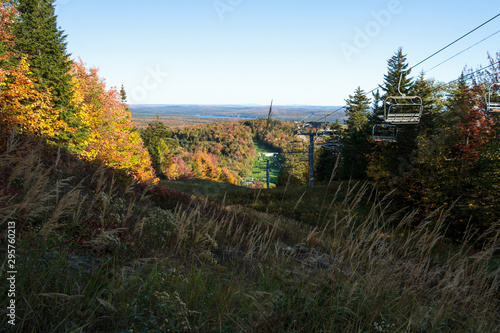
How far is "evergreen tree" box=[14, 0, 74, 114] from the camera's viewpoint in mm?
20109

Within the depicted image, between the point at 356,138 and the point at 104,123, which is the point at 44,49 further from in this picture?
the point at 356,138

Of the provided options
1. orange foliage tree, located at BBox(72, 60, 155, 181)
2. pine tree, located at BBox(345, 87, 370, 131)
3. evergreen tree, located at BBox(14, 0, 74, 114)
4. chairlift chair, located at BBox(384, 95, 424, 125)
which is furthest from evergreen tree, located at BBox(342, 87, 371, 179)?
evergreen tree, located at BBox(14, 0, 74, 114)

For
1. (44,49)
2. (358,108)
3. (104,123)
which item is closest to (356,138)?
(358,108)

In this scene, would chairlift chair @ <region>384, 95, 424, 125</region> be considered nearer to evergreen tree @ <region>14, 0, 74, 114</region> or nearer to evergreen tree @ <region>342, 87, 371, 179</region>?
evergreen tree @ <region>342, 87, 371, 179</region>

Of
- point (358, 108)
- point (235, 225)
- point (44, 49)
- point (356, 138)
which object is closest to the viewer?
point (235, 225)

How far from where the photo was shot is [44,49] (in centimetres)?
2084

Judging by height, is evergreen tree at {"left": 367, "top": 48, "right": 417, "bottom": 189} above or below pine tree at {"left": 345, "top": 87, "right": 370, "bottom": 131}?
below

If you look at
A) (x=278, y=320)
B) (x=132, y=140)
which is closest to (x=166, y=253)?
(x=278, y=320)

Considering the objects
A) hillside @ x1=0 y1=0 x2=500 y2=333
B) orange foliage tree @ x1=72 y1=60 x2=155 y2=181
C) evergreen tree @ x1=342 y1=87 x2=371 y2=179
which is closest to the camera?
hillside @ x1=0 y1=0 x2=500 y2=333

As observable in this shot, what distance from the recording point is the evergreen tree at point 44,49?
66.0ft

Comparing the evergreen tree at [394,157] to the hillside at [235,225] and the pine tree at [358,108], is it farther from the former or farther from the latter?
the pine tree at [358,108]

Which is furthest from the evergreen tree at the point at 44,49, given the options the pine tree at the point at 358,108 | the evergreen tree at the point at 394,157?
the pine tree at the point at 358,108

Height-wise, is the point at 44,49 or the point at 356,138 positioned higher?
the point at 44,49

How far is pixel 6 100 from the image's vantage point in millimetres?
14984
